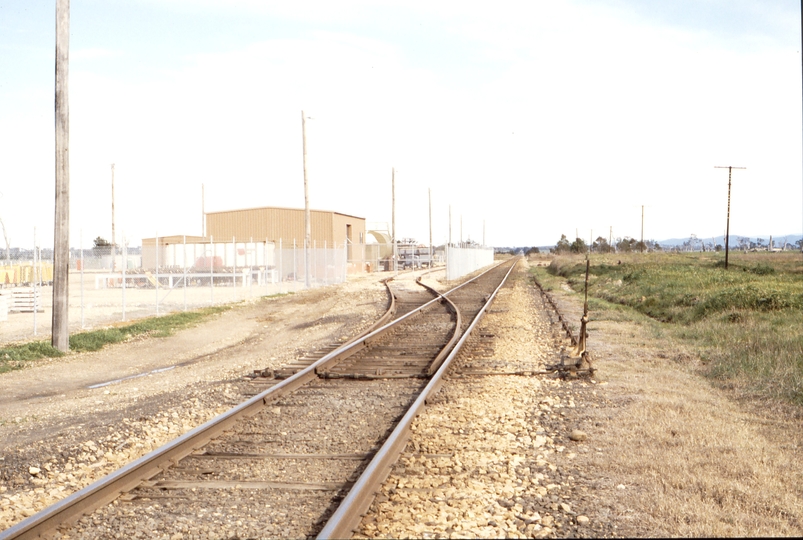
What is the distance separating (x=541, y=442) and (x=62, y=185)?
1274 centimetres

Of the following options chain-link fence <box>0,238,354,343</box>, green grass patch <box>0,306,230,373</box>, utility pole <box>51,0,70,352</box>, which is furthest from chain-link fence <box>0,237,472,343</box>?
utility pole <box>51,0,70,352</box>

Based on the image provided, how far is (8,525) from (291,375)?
6111mm

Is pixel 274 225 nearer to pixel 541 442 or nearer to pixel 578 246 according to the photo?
pixel 541 442

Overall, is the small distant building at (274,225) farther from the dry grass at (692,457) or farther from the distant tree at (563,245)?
the distant tree at (563,245)

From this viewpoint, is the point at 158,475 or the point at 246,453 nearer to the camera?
the point at 158,475

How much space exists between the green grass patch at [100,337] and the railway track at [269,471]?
678cm

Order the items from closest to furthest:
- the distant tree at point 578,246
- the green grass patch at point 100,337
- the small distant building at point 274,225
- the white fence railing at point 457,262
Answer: the green grass patch at point 100,337
the white fence railing at point 457,262
the small distant building at point 274,225
the distant tree at point 578,246

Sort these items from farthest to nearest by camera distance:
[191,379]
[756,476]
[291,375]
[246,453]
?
[191,379] → [291,375] → [246,453] → [756,476]

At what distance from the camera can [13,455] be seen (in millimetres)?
7473

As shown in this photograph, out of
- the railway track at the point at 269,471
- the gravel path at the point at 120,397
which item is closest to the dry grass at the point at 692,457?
the railway track at the point at 269,471

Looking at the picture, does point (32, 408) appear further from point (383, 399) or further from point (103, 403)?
point (383, 399)

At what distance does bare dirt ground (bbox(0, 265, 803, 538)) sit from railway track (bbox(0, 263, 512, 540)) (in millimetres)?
420

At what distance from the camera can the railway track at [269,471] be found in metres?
5.31

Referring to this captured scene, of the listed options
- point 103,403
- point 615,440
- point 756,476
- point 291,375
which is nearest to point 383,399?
point 291,375
